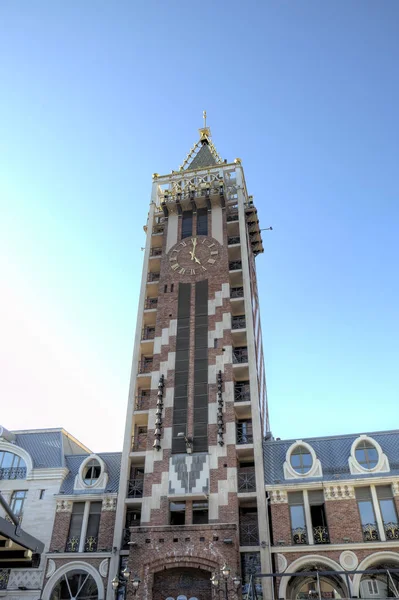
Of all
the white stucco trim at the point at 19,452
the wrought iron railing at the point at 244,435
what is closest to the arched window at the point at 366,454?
the wrought iron railing at the point at 244,435

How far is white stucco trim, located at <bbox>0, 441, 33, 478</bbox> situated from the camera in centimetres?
4334

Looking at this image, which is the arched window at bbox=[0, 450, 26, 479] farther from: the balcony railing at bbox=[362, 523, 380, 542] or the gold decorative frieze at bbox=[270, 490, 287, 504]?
the balcony railing at bbox=[362, 523, 380, 542]

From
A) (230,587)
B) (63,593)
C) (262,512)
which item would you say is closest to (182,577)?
(230,587)

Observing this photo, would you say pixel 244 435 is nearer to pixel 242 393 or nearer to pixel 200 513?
pixel 242 393

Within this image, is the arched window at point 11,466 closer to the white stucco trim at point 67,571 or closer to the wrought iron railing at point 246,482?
the white stucco trim at point 67,571

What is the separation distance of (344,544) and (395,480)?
18.1 ft

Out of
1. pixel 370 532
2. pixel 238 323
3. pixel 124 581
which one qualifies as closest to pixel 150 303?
pixel 238 323

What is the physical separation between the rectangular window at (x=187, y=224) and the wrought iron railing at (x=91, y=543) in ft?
95.0

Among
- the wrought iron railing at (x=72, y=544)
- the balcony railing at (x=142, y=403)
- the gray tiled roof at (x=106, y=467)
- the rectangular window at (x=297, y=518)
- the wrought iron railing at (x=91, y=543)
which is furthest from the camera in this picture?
the balcony railing at (x=142, y=403)

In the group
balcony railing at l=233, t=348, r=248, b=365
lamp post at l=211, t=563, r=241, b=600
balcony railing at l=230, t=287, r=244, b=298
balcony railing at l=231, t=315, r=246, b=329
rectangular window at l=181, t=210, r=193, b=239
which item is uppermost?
rectangular window at l=181, t=210, r=193, b=239

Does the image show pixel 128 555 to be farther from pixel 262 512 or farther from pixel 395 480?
pixel 395 480

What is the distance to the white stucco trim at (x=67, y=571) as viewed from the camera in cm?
3712

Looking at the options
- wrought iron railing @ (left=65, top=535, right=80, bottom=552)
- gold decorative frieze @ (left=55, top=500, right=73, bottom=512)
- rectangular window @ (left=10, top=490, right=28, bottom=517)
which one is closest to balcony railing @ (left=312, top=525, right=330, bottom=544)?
wrought iron railing @ (left=65, top=535, right=80, bottom=552)

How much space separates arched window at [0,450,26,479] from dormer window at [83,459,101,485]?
16.9 ft
